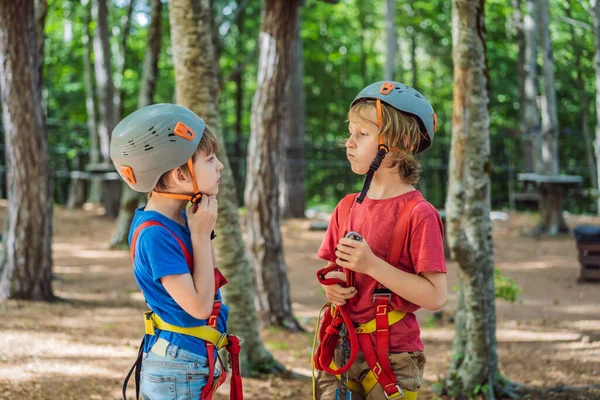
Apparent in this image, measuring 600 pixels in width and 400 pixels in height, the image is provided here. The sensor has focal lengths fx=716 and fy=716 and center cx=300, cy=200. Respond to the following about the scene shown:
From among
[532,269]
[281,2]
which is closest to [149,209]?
[281,2]

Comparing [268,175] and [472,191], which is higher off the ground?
[268,175]

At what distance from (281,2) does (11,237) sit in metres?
3.55

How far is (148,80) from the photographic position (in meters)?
12.1

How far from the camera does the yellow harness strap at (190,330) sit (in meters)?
2.42

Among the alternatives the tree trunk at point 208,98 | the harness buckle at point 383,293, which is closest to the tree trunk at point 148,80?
the tree trunk at point 208,98

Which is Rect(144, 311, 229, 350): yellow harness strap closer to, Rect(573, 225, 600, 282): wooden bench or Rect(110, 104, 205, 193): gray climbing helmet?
Rect(110, 104, 205, 193): gray climbing helmet

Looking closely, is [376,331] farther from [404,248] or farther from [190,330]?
[190,330]

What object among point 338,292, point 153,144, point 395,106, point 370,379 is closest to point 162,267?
point 153,144

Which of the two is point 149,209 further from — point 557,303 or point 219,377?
point 557,303

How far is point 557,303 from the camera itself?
27.9 feet

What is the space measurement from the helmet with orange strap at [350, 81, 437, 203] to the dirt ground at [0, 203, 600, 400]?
9.44ft

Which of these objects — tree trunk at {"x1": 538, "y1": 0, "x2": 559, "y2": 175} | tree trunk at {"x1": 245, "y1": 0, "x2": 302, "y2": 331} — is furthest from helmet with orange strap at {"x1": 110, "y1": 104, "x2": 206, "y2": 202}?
tree trunk at {"x1": 538, "y1": 0, "x2": 559, "y2": 175}

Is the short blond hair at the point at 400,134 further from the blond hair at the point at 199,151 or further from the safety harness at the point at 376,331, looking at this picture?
the blond hair at the point at 199,151

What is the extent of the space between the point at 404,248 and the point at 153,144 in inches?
36.5
